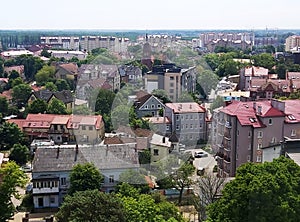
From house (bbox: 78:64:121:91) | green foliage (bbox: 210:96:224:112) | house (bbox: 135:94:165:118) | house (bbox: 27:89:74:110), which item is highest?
house (bbox: 78:64:121:91)

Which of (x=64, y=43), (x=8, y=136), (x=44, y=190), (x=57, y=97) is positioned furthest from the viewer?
(x=64, y=43)

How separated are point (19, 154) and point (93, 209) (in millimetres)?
4032

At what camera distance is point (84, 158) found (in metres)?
5.90

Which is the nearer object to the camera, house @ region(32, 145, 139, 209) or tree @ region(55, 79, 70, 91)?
house @ region(32, 145, 139, 209)

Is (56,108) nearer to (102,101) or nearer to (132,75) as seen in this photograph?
(102,101)

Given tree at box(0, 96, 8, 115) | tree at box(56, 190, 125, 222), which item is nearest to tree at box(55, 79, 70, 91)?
tree at box(0, 96, 8, 115)

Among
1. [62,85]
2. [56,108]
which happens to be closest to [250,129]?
[56,108]

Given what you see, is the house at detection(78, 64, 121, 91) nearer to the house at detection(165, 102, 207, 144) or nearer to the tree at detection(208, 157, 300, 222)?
the house at detection(165, 102, 207, 144)

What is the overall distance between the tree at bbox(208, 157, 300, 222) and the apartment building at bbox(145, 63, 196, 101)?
138 centimetres

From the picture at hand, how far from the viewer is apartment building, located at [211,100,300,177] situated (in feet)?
19.7

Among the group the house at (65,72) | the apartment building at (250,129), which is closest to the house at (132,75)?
the apartment building at (250,129)

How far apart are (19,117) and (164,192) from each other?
5878 mm

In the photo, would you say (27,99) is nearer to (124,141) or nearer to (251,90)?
(251,90)

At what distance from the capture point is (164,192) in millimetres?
5758
